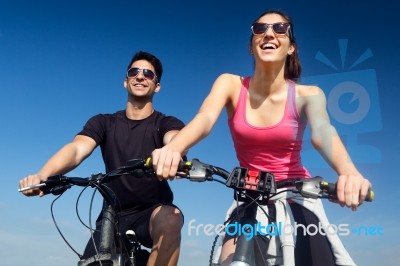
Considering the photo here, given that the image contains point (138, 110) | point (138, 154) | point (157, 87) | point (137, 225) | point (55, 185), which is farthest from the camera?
point (157, 87)

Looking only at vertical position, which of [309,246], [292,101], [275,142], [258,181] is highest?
[292,101]

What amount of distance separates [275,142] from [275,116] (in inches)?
8.3

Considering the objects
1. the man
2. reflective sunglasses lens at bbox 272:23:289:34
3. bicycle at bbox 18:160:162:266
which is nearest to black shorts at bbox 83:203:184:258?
the man

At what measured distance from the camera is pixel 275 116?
3488 millimetres

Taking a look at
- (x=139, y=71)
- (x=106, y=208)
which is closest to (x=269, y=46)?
Answer: (x=106, y=208)

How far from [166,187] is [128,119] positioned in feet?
3.16

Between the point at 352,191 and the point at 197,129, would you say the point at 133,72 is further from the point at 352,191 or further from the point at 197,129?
the point at 352,191

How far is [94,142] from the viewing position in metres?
4.86

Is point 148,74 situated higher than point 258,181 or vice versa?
point 148,74

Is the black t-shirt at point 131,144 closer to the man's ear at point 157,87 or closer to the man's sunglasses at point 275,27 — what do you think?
the man's ear at point 157,87

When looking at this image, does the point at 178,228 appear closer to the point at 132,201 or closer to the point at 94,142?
the point at 132,201

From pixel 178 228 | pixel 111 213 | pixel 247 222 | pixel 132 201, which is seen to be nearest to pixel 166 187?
pixel 132 201

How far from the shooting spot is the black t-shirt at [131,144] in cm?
458

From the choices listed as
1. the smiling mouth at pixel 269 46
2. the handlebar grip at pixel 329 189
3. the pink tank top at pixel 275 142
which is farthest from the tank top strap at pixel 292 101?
the handlebar grip at pixel 329 189
